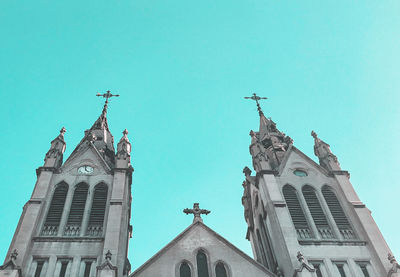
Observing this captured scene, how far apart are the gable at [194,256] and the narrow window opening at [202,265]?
0.21m

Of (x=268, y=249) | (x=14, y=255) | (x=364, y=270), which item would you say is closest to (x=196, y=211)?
(x=268, y=249)

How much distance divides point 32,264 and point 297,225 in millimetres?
13595

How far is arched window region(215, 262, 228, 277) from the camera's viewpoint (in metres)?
22.9

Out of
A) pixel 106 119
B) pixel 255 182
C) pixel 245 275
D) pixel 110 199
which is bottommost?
pixel 245 275

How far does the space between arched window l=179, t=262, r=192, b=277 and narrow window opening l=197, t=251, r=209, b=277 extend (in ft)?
1.57

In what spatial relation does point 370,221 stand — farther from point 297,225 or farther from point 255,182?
point 255,182

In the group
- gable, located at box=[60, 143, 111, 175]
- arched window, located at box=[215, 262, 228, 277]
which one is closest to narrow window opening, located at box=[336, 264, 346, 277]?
Result: arched window, located at box=[215, 262, 228, 277]

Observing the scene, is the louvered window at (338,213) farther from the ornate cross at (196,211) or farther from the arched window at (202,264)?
the arched window at (202,264)

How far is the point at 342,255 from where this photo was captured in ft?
78.4

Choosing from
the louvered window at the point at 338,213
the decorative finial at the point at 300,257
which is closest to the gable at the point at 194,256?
the decorative finial at the point at 300,257

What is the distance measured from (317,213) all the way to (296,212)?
1.22m

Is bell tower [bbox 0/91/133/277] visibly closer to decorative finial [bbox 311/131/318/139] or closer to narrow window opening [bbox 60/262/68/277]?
narrow window opening [bbox 60/262/68/277]

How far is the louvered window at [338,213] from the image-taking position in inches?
1012

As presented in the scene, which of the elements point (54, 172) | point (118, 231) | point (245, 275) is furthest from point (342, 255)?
point (54, 172)
